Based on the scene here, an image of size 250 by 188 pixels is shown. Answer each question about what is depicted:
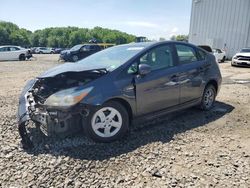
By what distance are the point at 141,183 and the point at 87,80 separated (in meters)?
1.72

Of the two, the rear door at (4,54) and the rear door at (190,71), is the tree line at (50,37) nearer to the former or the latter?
the rear door at (4,54)

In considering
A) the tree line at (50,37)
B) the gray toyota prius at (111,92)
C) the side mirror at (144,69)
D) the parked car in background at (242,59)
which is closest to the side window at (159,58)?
the gray toyota prius at (111,92)

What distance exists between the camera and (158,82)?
445 centimetres

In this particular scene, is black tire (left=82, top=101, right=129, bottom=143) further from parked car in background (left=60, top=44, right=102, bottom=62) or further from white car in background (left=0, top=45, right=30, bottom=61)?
white car in background (left=0, top=45, right=30, bottom=61)

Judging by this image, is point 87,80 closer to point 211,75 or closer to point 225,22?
point 211,75

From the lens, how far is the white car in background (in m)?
24.5

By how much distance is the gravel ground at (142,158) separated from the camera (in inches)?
121

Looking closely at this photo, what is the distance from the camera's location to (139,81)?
4.19 m

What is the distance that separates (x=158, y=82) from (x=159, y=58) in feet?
1.61

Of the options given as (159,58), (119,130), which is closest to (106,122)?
(119,130)

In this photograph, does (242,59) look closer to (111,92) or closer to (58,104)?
(111,92)

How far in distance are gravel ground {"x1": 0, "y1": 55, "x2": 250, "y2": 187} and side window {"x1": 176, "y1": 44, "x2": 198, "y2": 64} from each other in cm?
118

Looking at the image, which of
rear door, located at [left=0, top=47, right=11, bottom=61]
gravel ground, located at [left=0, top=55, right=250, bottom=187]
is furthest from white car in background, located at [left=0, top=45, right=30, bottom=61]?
gravel ground, located at [left=0, top=55, right=250, bottom=187]

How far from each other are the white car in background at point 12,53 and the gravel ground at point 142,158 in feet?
71.4
